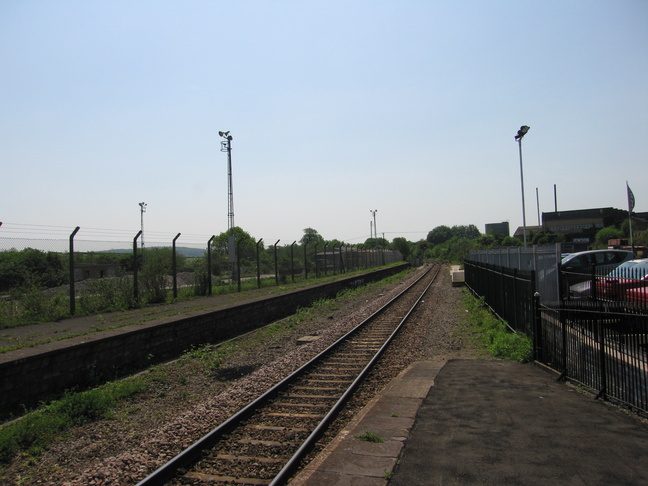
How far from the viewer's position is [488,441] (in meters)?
4.98

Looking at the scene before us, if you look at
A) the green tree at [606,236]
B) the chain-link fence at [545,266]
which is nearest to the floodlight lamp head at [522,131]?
the chain-link fence at [545,266]

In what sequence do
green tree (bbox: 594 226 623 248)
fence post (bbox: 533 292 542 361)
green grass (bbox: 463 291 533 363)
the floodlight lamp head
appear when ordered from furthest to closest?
green tree (bbox: 594 226 623 248) < the floodlight lamp head < green grass (bbox: 463 291 533 363) < fence post (bbox: 533 292 542 361)

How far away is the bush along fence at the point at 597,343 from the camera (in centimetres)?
552

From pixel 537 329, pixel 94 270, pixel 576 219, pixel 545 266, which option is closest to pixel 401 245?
pixel 576 219

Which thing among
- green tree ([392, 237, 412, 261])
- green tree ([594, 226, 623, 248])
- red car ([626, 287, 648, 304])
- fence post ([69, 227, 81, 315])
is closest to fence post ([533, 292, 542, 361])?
red car ([626, 287, 648, 304])

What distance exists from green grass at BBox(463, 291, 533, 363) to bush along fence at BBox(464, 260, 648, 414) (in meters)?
0.31

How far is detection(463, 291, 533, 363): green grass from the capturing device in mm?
9352

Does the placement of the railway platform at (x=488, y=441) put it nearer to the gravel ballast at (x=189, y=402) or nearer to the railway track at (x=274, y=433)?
the railway track at (x=274, y=433)

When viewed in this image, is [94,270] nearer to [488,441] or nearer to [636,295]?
[488,441]

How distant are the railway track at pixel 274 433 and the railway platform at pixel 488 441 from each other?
417mm

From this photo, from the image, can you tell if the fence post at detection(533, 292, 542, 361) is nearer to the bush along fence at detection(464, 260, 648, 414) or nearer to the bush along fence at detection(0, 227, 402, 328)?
the bush along fence at detection(464, 260, 648, 414)

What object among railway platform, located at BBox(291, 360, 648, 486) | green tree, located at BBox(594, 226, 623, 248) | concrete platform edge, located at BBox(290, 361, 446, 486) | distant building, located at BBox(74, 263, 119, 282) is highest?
green tree, located at BBox(594, 226, 623, 248)

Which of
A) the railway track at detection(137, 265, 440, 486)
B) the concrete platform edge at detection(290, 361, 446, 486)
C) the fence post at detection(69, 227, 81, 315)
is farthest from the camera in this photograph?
the fence post at detection(69, 227, 81, 315)

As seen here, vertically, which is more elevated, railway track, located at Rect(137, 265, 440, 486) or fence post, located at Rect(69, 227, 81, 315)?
fence post, located at Rect(69, 227, 81, 315)
